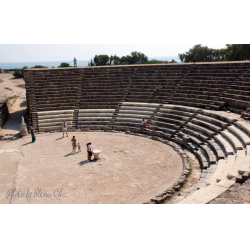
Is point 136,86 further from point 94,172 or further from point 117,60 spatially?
point 117,60

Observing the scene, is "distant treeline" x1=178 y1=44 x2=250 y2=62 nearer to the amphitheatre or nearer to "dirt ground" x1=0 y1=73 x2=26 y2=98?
the amphitheatre

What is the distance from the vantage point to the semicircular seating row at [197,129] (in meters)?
8.96

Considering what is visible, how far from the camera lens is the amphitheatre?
32.0 ft

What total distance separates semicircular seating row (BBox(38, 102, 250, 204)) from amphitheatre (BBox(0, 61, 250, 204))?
55 millimetres

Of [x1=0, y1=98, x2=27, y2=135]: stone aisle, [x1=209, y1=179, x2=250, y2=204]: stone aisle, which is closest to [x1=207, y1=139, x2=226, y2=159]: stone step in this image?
[x1=209, y1=179, x2=250, y2=204]: stone aisle

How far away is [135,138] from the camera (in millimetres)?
16906

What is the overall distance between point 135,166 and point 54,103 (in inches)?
494

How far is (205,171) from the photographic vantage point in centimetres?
1112

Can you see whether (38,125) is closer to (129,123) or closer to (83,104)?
(83,104)

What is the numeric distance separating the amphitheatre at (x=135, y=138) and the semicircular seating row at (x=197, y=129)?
55mm

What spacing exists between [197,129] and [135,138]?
438 centimetres

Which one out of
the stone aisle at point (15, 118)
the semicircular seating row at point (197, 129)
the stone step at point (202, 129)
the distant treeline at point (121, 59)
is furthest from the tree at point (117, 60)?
the stone step at point (202, 129)

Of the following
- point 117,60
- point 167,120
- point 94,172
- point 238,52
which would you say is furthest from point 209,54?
point 94,172
